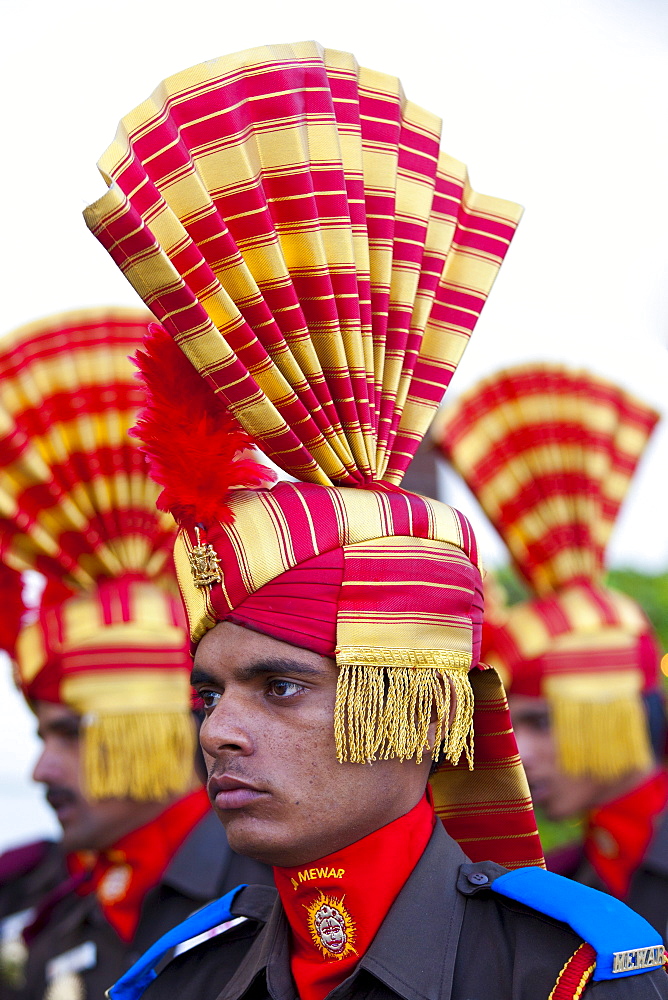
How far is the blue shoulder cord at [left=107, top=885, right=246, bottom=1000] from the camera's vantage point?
108 inches

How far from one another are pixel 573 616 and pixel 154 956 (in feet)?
11.1

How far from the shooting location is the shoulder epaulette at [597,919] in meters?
2.06

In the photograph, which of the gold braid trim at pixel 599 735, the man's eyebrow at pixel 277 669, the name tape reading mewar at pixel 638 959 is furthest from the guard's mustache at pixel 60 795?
the name tape reading mewar at pixel 638 959

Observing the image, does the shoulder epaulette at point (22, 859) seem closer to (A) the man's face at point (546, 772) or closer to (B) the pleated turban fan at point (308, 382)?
(A) the man's face at point (546, 772)

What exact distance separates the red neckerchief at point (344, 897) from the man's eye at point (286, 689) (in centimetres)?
34

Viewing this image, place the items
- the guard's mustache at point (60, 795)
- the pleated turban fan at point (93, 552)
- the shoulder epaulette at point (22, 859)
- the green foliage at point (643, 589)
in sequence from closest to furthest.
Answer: the pleated turban fan at point (93, 552) < the guard's mustache at point (60, 795) < the shoulder epaulette at point (22, 859) < the green foliage at point (643, 589)

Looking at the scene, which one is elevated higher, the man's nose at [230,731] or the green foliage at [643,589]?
the man's nose at [230,731]

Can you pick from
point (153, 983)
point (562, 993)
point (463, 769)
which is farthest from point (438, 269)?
point (153, 983)

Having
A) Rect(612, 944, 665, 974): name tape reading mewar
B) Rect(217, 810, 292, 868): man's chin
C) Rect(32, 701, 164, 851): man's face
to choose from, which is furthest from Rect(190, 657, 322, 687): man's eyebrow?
Rect(32, 701, 164, 851): man's face

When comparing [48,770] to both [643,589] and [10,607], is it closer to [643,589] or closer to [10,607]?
[10,607]

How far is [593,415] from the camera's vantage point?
18.5ft

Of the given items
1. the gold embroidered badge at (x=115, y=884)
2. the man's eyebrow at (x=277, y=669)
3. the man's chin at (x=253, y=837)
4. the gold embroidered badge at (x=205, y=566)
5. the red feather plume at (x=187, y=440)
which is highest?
the red feather plume at (x=187, y=440)

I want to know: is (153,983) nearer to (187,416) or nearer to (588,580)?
(187,416)

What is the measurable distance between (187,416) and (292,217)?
503 mm
